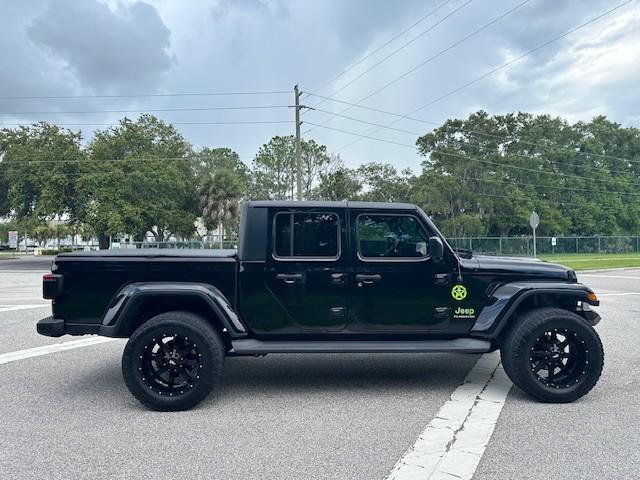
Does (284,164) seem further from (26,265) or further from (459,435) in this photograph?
(459,435)

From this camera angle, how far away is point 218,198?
133ft

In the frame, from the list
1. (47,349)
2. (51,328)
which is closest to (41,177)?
(47,349)

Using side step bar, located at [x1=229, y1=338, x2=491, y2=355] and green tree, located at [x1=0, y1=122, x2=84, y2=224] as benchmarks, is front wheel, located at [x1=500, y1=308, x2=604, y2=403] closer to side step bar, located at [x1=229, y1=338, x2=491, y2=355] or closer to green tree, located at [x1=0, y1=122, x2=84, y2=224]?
side step bar, located at [x1=229, y1=338, x2=491, y2=355]

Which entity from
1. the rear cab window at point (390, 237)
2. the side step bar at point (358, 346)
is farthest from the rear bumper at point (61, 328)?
the rear cab window at point (390, 237)

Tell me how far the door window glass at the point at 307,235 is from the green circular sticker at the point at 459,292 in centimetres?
115

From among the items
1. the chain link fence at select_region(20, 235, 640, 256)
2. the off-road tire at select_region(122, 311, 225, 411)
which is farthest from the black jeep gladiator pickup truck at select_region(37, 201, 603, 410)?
the chain link fence at select_region(20, 235, 640, 256)

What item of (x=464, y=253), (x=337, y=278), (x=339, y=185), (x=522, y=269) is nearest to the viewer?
(x=337, y=278)

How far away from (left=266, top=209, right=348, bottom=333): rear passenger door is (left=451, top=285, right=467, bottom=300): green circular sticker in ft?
3.35

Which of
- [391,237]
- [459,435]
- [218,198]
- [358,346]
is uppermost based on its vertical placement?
Result: [218,198]

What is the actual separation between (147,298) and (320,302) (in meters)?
1.55

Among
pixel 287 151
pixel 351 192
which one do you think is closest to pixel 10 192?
pixel 287 151

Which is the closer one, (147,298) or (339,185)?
(147,298)

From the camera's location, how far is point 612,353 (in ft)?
21.2

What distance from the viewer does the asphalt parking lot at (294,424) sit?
3229 mm
